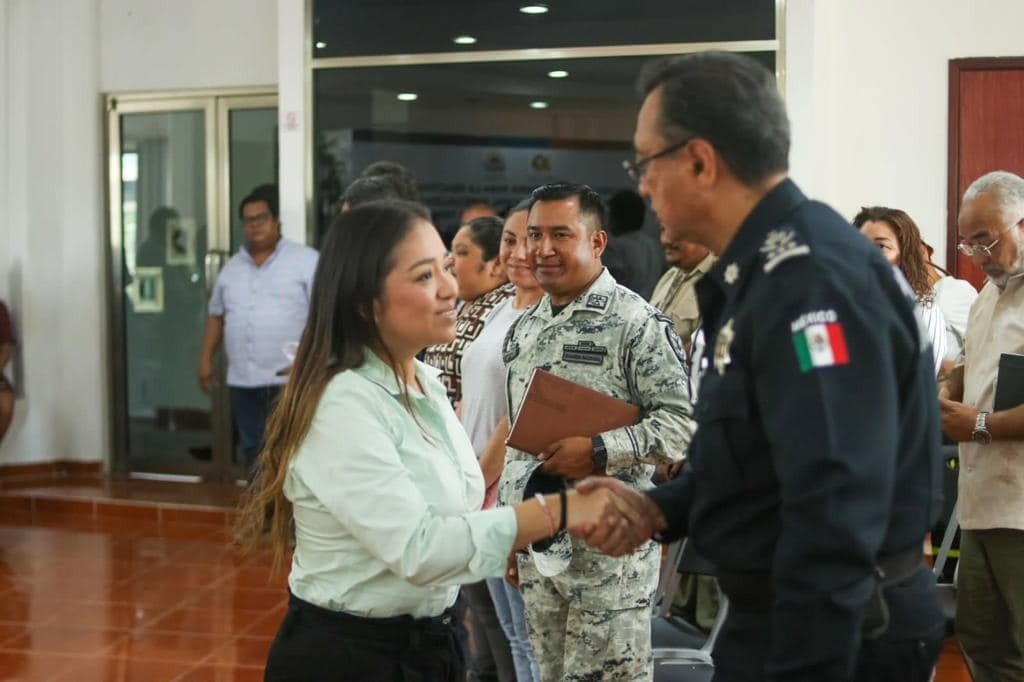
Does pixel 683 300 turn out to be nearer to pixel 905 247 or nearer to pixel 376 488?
pixel 905 247

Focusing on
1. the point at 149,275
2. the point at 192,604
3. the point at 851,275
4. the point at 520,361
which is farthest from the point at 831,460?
the point at 149,275

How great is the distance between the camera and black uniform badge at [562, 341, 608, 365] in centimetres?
296

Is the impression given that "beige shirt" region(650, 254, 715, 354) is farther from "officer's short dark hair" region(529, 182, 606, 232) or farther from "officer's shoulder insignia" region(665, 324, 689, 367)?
"officer's shoulder insignia" region(665, 324, 689, 367)

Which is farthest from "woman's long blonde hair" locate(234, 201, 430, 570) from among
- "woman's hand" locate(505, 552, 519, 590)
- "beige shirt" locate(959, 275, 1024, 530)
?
"beige shirt" locate(959, 275, 1024, 530)

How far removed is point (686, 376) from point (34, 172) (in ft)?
19.5

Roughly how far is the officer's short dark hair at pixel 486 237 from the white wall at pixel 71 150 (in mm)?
3564

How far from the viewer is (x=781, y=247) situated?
163 cm

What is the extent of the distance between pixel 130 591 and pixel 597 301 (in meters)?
3.45

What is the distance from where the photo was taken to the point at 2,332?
23.9 feet

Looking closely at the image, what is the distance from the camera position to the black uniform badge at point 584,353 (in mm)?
2955

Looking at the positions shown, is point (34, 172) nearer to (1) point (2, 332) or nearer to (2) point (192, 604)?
(1) point (2, 332)

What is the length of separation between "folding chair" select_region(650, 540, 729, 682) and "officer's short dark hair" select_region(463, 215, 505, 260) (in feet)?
4.24

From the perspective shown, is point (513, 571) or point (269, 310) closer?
point (513, 571)

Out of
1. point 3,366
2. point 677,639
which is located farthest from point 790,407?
point 3,366
